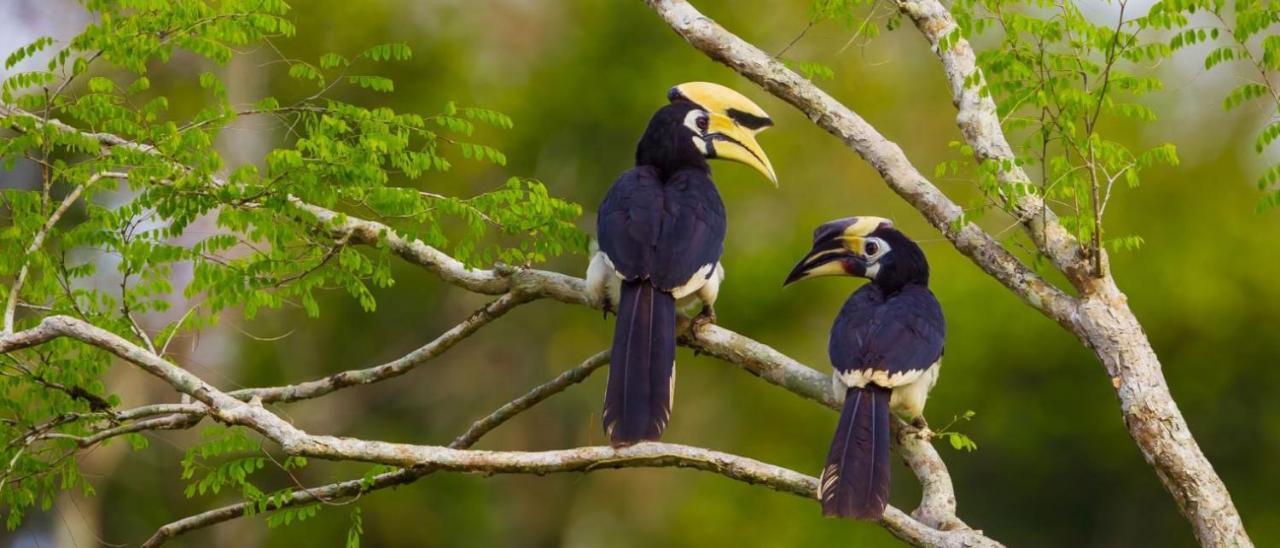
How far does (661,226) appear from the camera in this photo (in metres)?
5.50

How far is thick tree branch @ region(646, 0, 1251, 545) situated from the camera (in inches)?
193

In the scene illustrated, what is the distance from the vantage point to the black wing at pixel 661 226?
17.5 ft

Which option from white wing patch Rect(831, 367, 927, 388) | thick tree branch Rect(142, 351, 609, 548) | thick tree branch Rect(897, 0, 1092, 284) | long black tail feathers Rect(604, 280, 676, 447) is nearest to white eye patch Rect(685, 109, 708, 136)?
thick tree branch Rect(897, 0, 1092, 284)

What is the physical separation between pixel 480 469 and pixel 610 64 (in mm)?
11719

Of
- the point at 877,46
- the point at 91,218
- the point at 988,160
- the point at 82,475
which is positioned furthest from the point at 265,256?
the point at 877,46

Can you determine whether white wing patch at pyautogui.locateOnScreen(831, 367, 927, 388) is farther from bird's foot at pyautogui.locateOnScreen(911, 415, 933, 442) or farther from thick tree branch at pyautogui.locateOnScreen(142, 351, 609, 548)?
thick tree branch at pyautogui.locateOnScreen(142, 351, 609, 548)

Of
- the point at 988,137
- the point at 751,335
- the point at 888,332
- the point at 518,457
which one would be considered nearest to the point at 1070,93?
the point at 988,137

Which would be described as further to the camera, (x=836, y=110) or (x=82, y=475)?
(x=82, y=475)

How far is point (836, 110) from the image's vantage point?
562 cm

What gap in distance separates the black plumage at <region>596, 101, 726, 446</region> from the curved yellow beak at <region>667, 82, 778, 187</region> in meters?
0.06

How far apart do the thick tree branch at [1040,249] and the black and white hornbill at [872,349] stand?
0.33m

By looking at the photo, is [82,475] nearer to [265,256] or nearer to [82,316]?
[82,316]

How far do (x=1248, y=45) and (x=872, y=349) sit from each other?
4.96 ft

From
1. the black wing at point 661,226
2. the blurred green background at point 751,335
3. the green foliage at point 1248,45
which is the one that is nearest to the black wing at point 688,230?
the black wing at point 661,226
